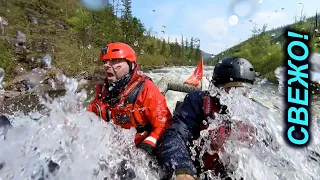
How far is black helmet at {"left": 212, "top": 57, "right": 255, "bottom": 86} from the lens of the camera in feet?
8.42

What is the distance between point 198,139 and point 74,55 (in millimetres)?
36785

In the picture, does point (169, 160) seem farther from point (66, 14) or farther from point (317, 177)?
point (66, 14)

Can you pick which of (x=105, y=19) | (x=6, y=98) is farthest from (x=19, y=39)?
(x=6, y=98)

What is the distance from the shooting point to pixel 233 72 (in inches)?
101

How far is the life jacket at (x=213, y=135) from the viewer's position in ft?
7.88

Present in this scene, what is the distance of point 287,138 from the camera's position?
2402 mm

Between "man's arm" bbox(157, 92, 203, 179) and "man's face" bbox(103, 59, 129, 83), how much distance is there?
3.34 feet

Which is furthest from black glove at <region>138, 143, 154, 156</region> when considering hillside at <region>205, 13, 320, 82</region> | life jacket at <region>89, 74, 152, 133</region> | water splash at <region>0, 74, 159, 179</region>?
hillside at <region>205, 13, 320, 82</region>

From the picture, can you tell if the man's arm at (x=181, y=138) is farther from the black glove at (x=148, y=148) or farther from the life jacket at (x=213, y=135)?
the black glove at (x=148, y=148)

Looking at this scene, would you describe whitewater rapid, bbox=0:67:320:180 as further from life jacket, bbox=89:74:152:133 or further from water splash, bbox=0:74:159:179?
life jacket, bbox=89:74:152:133

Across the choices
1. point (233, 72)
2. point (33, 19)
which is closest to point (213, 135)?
point (233, 72)

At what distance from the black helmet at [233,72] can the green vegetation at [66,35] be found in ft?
67.4

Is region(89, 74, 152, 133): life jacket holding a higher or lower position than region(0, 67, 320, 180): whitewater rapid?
higher

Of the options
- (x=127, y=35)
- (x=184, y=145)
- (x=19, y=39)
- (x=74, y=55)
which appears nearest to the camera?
(x=184, y=145)
